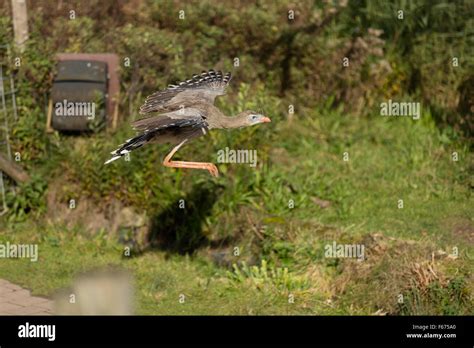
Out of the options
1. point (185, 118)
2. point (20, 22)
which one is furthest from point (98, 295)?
point (20, 22)

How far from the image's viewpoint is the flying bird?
33.9 feet

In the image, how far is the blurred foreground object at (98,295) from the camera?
1057cm

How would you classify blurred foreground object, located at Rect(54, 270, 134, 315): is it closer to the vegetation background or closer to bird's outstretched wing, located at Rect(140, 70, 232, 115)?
the vegetation background

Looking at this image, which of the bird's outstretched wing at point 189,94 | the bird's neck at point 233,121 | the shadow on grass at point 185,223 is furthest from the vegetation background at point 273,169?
the bird's neck at point 233,121

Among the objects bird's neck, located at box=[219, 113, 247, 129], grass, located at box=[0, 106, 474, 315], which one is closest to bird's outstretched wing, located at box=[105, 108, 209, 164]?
bird's neck, located at box=[219, 113, 247, 129]

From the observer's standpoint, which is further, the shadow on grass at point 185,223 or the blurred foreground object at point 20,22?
the blurred foreground object at point 20,22

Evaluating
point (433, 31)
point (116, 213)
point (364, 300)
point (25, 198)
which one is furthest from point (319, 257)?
point (433, 31)

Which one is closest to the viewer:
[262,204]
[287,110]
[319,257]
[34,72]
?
[319,257]

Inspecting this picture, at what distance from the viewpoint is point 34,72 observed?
45.0 ft

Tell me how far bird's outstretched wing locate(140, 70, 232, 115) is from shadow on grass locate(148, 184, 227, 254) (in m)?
1.51

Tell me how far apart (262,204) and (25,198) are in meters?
3.14

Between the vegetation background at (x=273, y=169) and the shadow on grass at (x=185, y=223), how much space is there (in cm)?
2

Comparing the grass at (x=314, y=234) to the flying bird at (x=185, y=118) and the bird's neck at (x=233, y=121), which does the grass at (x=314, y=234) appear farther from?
the bird's neck at (x=233, y=121)

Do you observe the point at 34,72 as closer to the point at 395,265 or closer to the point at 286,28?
the point at 286,28
